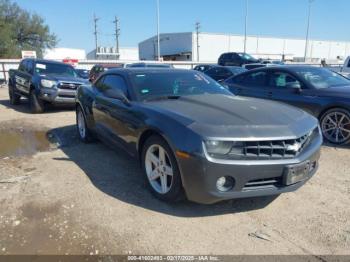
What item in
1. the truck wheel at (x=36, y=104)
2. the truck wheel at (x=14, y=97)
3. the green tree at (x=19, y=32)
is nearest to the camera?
the truck wheel at (x=36, y=104)

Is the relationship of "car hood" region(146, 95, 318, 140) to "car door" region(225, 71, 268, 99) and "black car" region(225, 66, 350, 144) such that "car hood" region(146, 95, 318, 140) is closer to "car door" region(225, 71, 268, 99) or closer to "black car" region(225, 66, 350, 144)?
"black car" region(225, 66, 350, 144)

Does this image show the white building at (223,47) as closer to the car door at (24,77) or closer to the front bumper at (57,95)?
the car door at (24,77)

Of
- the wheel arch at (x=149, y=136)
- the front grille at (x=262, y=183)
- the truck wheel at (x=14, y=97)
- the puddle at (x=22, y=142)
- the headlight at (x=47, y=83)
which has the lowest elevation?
the puddle at (x=22, y=142)

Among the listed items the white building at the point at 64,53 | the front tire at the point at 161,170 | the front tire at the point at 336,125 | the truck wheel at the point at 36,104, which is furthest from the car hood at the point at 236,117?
the white building at the point at 64,53

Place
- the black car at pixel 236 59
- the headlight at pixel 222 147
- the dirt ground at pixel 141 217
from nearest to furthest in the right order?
the dirt ground at pixel 141 217
the headlight at pixel 222 147
the black car at pixel 236 59

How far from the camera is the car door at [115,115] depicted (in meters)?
4.06

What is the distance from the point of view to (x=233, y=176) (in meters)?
2.93

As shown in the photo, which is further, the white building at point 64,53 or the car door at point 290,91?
the white building at point 64,53

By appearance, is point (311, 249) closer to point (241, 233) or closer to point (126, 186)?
point (241, 233)

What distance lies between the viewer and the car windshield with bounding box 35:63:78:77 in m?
10.4

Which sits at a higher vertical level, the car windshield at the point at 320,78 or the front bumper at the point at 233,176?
the car windshield at the point at 320,78

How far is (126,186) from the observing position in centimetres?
406

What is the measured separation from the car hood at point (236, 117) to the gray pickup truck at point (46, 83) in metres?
6.60

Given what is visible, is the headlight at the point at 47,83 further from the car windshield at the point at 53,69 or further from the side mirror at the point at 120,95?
the side mirror at the point at 120,95
